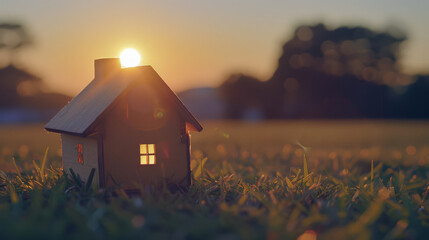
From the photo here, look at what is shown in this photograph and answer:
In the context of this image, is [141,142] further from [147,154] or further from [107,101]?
[107,101]

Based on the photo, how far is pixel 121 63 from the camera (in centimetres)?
650

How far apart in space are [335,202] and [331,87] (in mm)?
47517

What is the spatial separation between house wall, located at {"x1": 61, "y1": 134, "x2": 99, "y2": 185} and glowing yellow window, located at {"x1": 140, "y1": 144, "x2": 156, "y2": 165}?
62cm

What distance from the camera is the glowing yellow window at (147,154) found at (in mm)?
5668

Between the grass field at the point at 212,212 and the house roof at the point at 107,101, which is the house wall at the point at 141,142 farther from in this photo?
the grass field at the point at 212,212

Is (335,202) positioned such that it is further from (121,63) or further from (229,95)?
(229,95)

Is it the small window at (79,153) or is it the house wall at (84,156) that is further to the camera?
the small window at (79,153)

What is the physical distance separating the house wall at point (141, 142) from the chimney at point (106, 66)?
3.71 feet

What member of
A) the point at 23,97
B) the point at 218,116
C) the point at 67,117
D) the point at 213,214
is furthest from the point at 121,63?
Answer: the point at 23,97

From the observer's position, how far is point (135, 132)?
5.59 metres

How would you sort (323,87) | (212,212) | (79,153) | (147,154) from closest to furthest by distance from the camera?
(212,212) < (147,154) < (79,153) < (323,87)

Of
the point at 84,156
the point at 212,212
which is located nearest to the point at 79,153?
the point at 84,156

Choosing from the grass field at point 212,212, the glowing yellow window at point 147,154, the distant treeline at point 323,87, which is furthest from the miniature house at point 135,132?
the distant treeline at point 323,87

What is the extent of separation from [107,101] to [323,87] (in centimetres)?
4723
